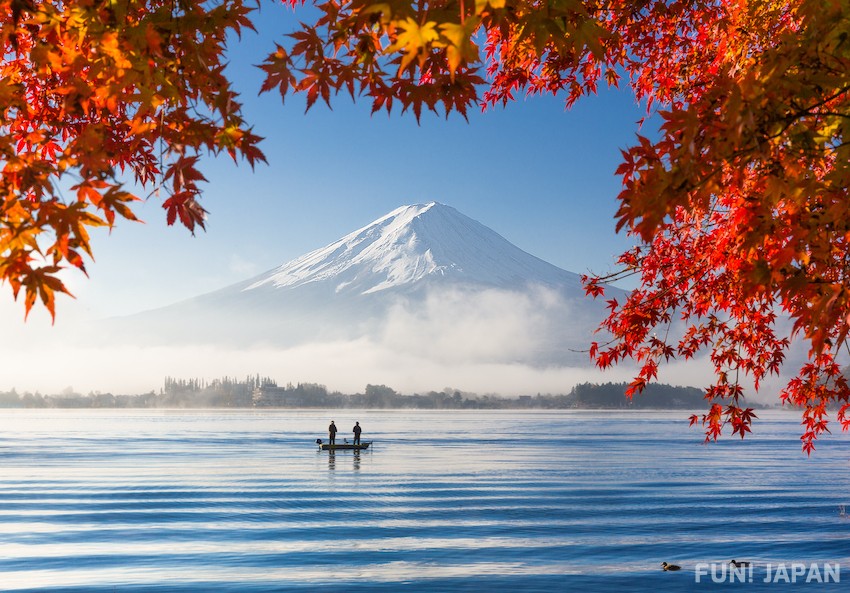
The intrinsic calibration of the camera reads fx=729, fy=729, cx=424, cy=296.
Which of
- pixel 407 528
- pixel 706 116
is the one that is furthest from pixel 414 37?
pixel 407 528

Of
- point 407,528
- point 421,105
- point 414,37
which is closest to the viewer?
point 414,37

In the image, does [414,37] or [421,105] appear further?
[421,105]

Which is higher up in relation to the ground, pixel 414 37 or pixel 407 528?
pixel 414 37

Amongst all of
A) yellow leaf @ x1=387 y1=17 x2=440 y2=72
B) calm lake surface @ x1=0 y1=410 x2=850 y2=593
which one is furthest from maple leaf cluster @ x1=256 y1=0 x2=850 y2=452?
calm lake surface @ x1=0 y1=410 x2=850 y2=593

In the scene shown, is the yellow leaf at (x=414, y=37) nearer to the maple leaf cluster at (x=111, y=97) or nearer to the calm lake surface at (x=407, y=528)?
the maple leaf cluster at (x=111, y=97)

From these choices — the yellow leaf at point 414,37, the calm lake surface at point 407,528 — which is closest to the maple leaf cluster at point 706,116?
the yellow leaf at point 414,37

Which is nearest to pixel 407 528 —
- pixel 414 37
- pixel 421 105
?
pixel 421 105

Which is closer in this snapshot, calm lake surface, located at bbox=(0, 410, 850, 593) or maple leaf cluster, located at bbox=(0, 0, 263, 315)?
maple leaf cluster, located at bbox=(0, 0, 263, 315)

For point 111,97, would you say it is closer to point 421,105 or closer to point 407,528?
point 421,105

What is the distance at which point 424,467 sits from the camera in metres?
45.6

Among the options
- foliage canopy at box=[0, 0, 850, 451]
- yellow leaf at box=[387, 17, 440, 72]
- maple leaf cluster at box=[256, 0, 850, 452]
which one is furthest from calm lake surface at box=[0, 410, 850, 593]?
yellow leaf at box=[387, 17, 440, 72]

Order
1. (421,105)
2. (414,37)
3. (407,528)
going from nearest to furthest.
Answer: (414,37) < (421,105) < (407,528)

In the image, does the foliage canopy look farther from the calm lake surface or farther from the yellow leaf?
the calm lake surface

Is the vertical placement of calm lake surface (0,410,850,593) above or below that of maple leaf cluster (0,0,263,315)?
below
